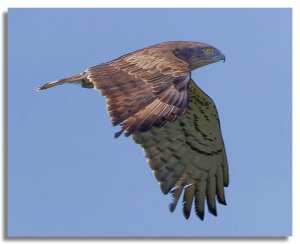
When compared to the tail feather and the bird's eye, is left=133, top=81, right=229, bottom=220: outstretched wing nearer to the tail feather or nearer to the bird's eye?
the bird's eye

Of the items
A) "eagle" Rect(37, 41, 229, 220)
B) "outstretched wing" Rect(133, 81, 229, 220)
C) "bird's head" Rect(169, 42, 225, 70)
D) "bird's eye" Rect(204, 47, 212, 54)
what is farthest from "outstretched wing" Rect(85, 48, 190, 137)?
"outstretched wing" Rect(133, 81, 229, 220)

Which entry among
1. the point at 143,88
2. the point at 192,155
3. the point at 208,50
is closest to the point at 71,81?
the point at 143,88

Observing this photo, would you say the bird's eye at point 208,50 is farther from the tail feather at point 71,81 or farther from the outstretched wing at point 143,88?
the tail feather at point 71,81

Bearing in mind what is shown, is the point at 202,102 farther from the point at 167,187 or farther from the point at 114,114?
the point at 114,114

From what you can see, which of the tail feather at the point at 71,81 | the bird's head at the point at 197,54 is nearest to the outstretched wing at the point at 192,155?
the bird's head at the point at 197,54

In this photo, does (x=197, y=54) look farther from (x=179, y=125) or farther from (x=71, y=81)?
(x=71, y=81)
